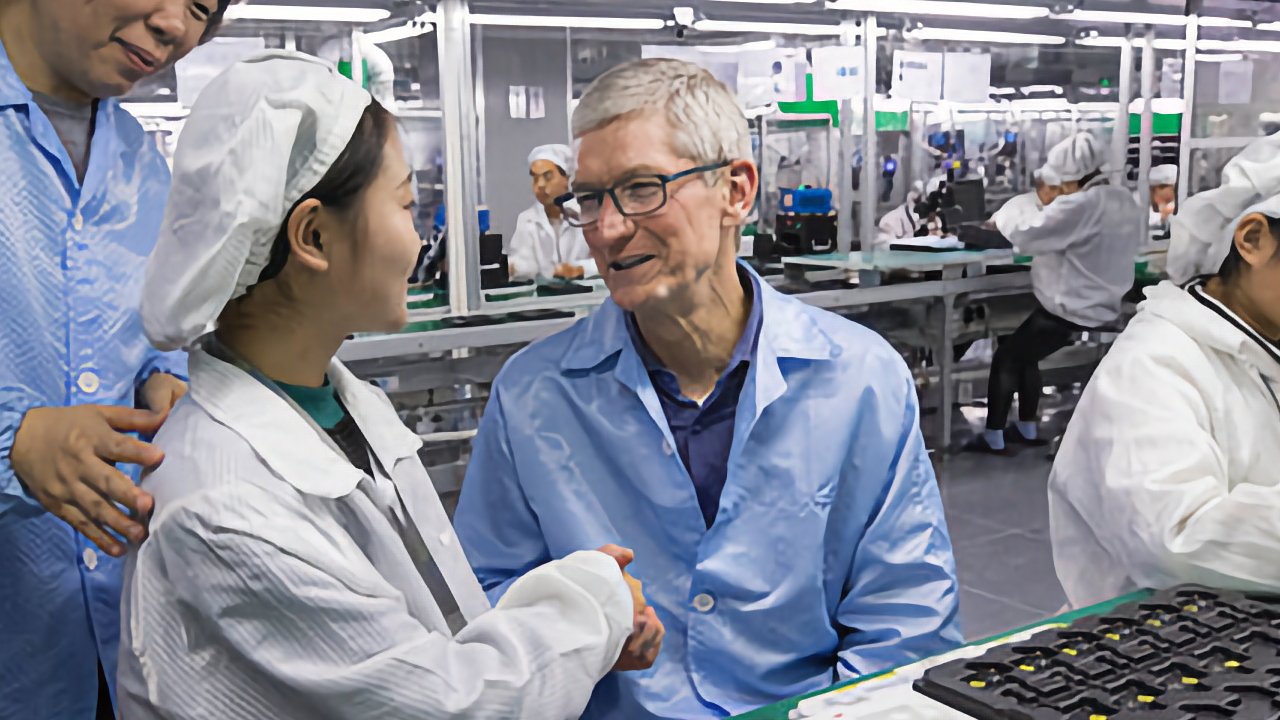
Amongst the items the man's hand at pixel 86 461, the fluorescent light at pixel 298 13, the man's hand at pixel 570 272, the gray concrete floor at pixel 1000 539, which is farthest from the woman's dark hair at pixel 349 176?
the gray concrete floor at pixel 1000 539

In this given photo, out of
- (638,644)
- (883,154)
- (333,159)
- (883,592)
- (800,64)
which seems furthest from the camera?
(883,154)

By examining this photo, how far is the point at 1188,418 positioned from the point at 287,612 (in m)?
1.14

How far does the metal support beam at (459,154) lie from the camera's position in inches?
124

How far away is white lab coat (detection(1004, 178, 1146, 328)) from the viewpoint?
15.8 feet

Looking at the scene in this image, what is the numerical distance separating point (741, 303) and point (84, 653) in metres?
0.88

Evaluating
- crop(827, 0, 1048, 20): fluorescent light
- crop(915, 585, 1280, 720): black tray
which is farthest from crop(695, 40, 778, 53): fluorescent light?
crop(915, 585, 1280, 720): black tray

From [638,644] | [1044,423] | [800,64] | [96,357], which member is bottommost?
[1044,423]

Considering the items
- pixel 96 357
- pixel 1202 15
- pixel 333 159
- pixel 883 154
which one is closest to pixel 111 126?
pixel 96 357

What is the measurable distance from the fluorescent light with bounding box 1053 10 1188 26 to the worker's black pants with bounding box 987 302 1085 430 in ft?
4.34

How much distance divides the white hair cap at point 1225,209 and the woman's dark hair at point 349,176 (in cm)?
117

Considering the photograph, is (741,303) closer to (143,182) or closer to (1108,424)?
(1108,424)

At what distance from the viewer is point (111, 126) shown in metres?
1.27

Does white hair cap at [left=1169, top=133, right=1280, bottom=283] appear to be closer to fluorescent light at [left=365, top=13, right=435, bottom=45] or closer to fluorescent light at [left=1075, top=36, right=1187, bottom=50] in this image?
fluorescent light at [left=365, top=13, right=435, bottom=45]

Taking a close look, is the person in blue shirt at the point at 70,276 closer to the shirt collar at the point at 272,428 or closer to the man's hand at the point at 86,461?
the man's hand at the point at 86,461
